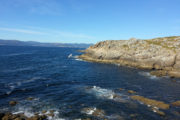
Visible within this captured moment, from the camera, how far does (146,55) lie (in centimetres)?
6875

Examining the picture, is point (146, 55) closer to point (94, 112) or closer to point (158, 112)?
point (158, 112)

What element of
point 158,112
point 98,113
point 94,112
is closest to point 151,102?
point 158,112

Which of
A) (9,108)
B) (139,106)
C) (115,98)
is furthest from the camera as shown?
(115,98)

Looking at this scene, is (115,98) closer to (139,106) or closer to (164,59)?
(139,106)

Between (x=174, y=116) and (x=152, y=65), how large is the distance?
47.7 m

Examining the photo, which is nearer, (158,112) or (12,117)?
(12,117)

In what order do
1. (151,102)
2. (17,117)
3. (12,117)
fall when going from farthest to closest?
1. (151,102)
2. (17,117)
3. (12,117)

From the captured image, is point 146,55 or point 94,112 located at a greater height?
point 146,55

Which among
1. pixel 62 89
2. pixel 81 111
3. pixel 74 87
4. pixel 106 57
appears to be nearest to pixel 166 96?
pixel 81 111

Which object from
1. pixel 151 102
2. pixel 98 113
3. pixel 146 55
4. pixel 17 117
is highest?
pixel 146 55

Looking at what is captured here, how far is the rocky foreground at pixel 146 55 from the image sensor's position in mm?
60675

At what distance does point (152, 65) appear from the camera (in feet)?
215

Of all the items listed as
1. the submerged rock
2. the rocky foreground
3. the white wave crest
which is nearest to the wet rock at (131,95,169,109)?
the white wave crest

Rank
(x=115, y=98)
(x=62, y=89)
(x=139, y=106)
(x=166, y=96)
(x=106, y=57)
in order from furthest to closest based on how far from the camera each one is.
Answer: (x=106, y=57) < (x=62, y=89) < (x=166, y=96) < (x=115, y=98) < (x=139, y=106)
